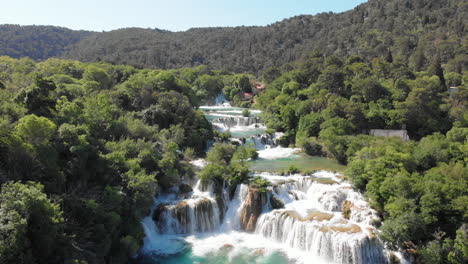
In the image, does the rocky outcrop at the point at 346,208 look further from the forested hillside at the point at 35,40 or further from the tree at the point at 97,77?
the forested hillside at the point at 35,40

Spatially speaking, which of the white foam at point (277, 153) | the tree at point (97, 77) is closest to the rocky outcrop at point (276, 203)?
the white foam at point (277, 153)

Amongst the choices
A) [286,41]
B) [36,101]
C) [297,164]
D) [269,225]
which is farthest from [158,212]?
[286,41]

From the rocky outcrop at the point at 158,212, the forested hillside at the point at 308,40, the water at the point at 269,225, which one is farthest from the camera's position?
the forested hillside at the point at 308,40

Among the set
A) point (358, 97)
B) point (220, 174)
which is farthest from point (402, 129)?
point (220, 174)

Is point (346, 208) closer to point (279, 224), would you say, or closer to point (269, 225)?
point (279, 224)

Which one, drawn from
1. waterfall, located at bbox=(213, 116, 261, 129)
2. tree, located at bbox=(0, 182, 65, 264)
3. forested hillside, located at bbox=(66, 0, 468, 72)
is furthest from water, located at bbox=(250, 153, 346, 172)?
forested hillside, located at bbox=(66, 0, 468, 72)

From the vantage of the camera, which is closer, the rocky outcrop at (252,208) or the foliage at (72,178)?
the foliage at (72,178)
